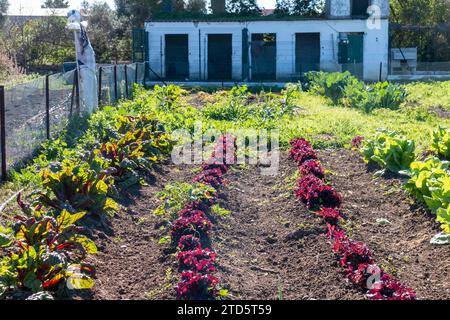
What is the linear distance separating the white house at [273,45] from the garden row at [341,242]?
22.1 m

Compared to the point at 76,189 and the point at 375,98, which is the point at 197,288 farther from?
the point at 375,98

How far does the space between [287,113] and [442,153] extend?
285 inches

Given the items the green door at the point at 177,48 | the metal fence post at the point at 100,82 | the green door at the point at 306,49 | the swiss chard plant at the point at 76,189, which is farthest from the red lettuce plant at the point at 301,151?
the green door at the point at 177,48

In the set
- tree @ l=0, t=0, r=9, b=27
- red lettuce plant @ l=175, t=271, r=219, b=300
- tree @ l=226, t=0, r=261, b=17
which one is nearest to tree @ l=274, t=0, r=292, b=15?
tree @ l=226, t=0, r=261, b=17

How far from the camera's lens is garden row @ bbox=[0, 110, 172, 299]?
636 cm

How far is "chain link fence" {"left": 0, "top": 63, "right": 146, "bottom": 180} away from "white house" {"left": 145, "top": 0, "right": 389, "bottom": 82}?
17079mm

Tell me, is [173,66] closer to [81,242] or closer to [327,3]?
[327,3]

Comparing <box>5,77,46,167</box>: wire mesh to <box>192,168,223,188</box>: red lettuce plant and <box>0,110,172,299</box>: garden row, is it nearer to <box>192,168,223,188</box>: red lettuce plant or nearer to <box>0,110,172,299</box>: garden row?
<box>0,110,172,299</box>: garden row

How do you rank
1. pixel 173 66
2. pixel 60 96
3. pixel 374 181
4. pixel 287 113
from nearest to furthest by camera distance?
pixel 374 181 < pixel 60 96 < pixel 287 113 < pixel 173 66

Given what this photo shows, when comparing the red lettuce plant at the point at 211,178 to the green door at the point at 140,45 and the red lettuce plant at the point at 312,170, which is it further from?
the green door at the point at 140,45

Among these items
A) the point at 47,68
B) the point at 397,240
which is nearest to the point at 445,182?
the point at 397,240

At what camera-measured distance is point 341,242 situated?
764 cm

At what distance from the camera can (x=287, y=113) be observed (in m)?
18.6

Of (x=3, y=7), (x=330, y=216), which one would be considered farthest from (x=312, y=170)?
(x=3, y=7)
